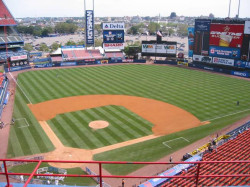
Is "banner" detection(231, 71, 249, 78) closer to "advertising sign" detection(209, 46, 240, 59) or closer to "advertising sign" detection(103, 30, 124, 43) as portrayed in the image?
"advertising sign" detection(209, 46, 240, 59)

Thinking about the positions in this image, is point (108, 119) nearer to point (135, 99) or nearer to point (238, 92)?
point (135, 99)

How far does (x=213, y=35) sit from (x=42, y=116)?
50.1m

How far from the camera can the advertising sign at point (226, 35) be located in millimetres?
59966

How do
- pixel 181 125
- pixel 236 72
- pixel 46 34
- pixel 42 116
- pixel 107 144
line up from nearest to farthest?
pixel 107 144, pixel 181 125, pixel 42 116, pixel 236 72, pixel 46 34

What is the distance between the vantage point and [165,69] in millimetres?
69250

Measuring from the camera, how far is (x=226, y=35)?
62562 millimetres

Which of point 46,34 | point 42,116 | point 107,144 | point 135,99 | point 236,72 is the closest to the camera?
point 107,144

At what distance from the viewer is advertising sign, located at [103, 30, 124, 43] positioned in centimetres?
8025

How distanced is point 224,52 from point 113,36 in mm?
35524

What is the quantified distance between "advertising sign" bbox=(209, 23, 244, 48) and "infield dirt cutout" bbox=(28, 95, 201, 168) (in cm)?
3285

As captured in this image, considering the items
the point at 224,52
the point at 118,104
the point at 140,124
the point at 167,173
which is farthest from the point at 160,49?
the point at 167,173

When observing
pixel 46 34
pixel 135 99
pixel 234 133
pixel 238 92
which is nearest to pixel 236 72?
pixel 238 92

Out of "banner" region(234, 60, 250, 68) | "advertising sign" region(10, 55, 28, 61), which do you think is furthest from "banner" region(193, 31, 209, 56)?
"advertising sign" region(10, 55, 28, 61)

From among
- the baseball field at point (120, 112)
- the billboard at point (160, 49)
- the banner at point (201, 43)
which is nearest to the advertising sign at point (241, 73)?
the baseball field at point (120, 112)
